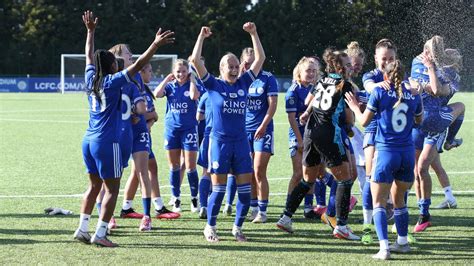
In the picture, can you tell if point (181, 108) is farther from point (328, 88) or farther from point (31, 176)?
point (31, 176)

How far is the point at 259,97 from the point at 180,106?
125 centimetres

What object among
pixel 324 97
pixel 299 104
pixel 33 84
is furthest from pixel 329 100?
pixel 33 84

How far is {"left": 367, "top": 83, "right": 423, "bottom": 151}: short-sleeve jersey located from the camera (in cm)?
734

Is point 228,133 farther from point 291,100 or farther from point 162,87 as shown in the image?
point 162,87

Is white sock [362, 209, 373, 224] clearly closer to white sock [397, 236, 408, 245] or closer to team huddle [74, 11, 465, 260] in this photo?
team huddle [74, 11, 465, 260]

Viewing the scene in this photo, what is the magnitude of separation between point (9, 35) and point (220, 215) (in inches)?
2368

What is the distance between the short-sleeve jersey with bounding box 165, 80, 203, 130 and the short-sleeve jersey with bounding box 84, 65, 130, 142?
2.54 m

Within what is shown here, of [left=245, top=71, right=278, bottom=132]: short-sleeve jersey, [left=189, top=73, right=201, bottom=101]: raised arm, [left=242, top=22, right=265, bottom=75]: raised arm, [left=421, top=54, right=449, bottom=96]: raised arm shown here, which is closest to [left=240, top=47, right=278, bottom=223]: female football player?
[left=245, top=71, right=278, bottom=132]: short-sleeve jersey

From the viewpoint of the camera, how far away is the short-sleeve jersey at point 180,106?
10.4m

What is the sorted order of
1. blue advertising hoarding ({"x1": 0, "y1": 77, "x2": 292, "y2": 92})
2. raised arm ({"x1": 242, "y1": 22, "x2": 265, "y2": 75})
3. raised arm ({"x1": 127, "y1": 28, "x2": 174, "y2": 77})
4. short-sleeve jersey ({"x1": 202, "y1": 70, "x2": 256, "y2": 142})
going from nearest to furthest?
raised arm ({"x1": 127, "y1": 28, "x2": 174, "y2": 77}) → short-sleeve jersey ({"x1": 202, "y1": 70, "x2": 256, "y2": 142}) → raised arm ({"x1": 242, "y1": 22, "x2": 265, "y2": 75}) → blue advertising hoarding ({"x1": 0, "y1": 77, "x2": 292, "y2": 92})

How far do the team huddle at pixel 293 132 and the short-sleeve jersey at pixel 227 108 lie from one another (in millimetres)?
10

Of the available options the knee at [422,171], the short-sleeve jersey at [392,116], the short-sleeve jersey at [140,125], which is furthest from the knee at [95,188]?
the knee at [422,171]

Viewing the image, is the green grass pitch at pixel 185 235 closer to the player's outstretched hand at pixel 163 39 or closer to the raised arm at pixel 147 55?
the raised arm at pixel 147 55

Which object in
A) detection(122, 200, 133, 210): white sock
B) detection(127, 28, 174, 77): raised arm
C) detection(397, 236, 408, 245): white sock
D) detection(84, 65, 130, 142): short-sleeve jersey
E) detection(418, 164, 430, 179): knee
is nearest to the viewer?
detection(127, 28, 174, 77): raised arm
